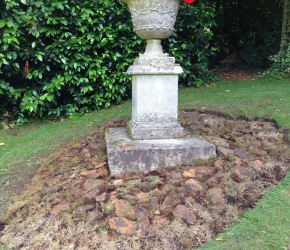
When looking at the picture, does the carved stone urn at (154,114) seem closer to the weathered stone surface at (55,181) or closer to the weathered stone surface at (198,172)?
the weathered stone surface at (198,172)

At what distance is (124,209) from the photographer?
2443mm

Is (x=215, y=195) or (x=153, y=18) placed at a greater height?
(x=153, y=18)

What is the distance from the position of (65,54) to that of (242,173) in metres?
4.48

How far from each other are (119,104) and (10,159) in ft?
10.4

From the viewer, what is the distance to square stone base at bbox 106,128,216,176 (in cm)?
305

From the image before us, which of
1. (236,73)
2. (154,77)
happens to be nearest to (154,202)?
(154,77)

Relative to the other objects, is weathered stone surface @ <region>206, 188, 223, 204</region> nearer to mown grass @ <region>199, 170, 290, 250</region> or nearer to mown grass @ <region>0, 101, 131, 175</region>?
mown grass @ <region>199, 170, 290, 250</region>

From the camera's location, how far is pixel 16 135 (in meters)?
5.32

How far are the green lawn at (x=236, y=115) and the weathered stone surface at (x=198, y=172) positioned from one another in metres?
0.61

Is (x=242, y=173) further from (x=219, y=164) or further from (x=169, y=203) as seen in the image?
(x=169, y=203)

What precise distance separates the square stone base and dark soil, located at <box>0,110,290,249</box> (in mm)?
94

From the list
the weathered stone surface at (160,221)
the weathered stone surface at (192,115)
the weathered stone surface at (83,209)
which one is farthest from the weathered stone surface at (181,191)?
the weathered stone surface at (192,115)

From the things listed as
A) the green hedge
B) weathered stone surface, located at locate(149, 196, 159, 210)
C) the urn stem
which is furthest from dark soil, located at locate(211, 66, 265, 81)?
weathered stone surface, located at locate(149, 196, 159, 210)

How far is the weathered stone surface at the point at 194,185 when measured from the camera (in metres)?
2.68
